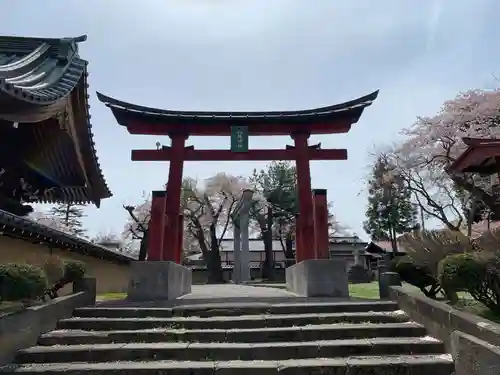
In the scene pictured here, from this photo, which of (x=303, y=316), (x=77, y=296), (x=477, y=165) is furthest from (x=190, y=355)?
(x=477, y=165)

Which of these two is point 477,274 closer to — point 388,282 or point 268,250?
point 388,282

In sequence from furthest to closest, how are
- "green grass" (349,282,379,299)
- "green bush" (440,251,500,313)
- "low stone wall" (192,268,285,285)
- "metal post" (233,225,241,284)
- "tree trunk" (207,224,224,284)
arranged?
"low stone wall" (192,268,285,285) < "tree trunk" (207,224,224,284) < "metal post" (233,225,241,284) < "green grass" (349,282,379,299) < "green bush" (440,251,500,313)

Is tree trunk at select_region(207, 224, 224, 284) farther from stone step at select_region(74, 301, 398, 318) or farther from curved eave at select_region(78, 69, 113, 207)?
stone step at select_region(74, 301, 398, 318)

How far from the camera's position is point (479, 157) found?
9445 millimetres

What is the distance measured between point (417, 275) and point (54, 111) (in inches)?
280

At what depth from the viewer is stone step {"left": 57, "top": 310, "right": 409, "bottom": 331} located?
250 inches

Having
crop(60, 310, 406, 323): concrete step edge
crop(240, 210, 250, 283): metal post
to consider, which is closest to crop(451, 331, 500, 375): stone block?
crop(60, 310, 406, 323): concrete step edge

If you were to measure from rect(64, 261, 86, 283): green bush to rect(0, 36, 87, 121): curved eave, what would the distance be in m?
2.93

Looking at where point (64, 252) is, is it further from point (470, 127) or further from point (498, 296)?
point (470, 127)

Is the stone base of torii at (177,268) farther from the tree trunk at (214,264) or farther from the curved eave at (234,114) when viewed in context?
the tree trunk at (214,264)

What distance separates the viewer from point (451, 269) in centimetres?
553

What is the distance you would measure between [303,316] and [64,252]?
22.5ft

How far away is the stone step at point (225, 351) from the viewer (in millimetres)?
5375

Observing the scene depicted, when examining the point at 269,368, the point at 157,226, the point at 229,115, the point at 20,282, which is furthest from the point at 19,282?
the point at 229,115
